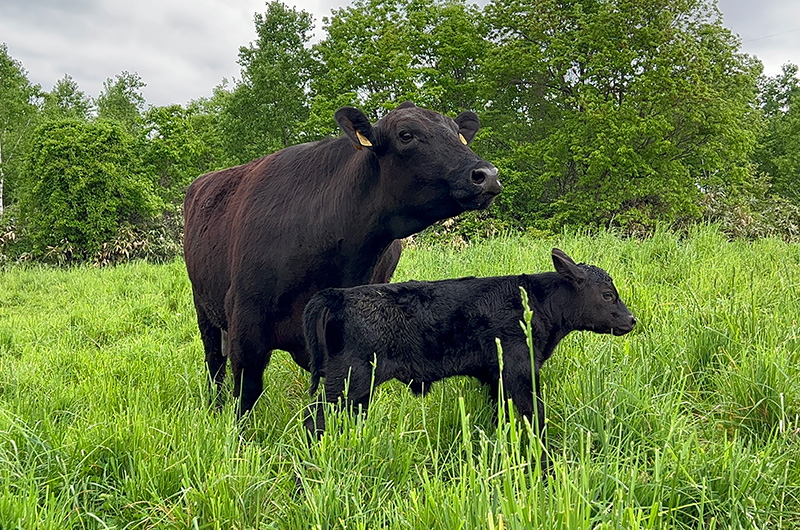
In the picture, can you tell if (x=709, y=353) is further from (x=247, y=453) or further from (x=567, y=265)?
(x=247, y=453)

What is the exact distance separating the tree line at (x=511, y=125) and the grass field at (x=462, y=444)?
13236 mm

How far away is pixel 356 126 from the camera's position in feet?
9.96

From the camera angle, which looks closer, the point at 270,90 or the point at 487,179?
the point at 487,179

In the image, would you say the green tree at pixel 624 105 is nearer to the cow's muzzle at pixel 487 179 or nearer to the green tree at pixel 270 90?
the green tree at pixel 270 90

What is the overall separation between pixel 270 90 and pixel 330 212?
32.2 m

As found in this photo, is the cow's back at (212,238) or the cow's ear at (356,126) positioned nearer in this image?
the cow's ear at (356,126)

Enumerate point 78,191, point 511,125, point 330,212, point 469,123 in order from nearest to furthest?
point 330,212 < point 469,123 < point 78,191 < point 511,125

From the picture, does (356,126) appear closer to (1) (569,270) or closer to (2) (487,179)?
(2) (487,179)

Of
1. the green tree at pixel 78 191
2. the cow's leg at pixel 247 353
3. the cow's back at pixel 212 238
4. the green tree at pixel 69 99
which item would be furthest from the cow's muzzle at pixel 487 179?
the green tree at pixel 69 99

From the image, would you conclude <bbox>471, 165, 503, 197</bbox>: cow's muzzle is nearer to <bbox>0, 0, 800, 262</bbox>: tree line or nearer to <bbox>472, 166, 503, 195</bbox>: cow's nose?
<bbox>472, 166, 503, 195</bbox>: cow's nose

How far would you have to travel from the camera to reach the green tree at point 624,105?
870 inches

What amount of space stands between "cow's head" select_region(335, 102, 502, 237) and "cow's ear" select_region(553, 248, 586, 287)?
570 millimetres

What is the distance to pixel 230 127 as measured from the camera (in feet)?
111

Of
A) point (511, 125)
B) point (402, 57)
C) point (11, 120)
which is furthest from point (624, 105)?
point (11, 120)
